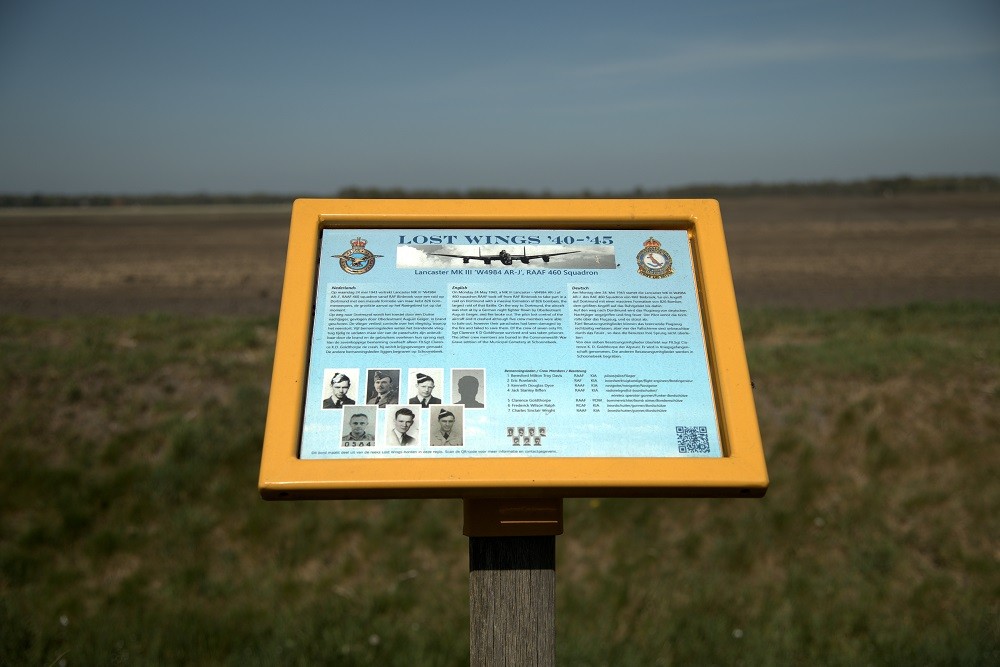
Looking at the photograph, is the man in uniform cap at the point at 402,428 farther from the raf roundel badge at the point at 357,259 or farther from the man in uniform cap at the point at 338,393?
the raf roundel badge at the point at 357,259

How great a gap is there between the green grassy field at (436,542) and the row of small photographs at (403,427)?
2.37 meters

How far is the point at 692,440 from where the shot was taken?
2381 millimetres

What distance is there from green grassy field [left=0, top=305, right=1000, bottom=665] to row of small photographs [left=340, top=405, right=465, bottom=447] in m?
2.37

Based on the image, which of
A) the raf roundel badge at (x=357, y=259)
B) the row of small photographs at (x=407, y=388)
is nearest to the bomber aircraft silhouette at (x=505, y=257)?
the raf roundel badge at (x=357, y=259)

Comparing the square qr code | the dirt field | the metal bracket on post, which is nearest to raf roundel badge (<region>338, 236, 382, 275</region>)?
the metal bracket on post

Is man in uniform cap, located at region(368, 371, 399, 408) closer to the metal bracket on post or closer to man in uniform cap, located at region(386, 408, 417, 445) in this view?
man in uniform cap, located at region(386, 408, 417, 445)

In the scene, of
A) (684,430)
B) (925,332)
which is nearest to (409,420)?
(684,430)

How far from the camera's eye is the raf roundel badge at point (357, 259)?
2.62 m

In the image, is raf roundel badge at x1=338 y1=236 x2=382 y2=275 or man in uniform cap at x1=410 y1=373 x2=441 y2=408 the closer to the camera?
man in uniform cap at x1=410 y1=373 x2=441 y2=408

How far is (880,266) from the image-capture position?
60.0 ft

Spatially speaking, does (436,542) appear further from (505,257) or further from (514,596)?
(505,257)

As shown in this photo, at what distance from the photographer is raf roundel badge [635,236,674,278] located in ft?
8.73

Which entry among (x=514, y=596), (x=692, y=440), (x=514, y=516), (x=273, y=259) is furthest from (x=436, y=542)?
(x=273, y=259)

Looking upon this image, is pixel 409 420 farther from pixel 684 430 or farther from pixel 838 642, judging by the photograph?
pixel 838 642
